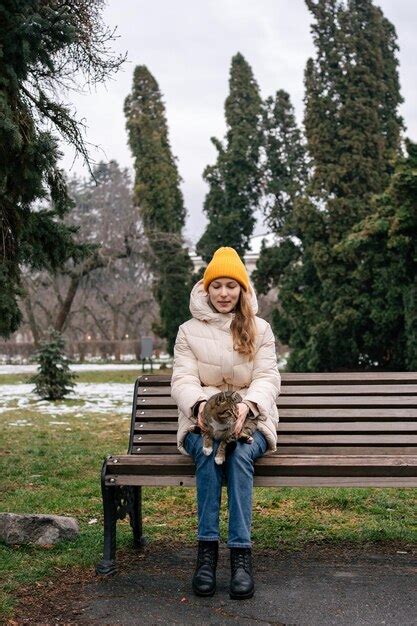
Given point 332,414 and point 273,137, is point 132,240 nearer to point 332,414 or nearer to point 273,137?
point 273,137

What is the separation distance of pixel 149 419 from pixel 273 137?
2610 centimetres

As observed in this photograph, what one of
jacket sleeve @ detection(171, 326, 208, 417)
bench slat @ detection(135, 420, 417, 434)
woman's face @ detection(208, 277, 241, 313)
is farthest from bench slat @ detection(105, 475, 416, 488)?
woman's face @ detection(208, 277, 241, 313)

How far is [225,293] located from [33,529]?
1.71m

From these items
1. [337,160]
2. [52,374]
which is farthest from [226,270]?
[337,160]

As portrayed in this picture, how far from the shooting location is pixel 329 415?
4.30 metres

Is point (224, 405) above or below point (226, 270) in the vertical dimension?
below

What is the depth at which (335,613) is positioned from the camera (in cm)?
321

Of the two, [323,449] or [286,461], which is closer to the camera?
[286,461]

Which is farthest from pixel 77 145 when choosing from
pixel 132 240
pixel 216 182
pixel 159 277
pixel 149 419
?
pixel 216 182

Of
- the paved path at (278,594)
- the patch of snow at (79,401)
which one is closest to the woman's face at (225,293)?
the paved path at (278,594)

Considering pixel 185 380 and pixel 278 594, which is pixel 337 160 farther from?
pixel 278 594

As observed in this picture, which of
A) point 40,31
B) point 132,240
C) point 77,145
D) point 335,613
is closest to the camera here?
point 335,613

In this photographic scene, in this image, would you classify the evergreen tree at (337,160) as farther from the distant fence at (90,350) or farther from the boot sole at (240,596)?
the distant fence at (90,350)

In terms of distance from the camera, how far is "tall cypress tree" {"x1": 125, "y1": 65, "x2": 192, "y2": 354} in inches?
1071
